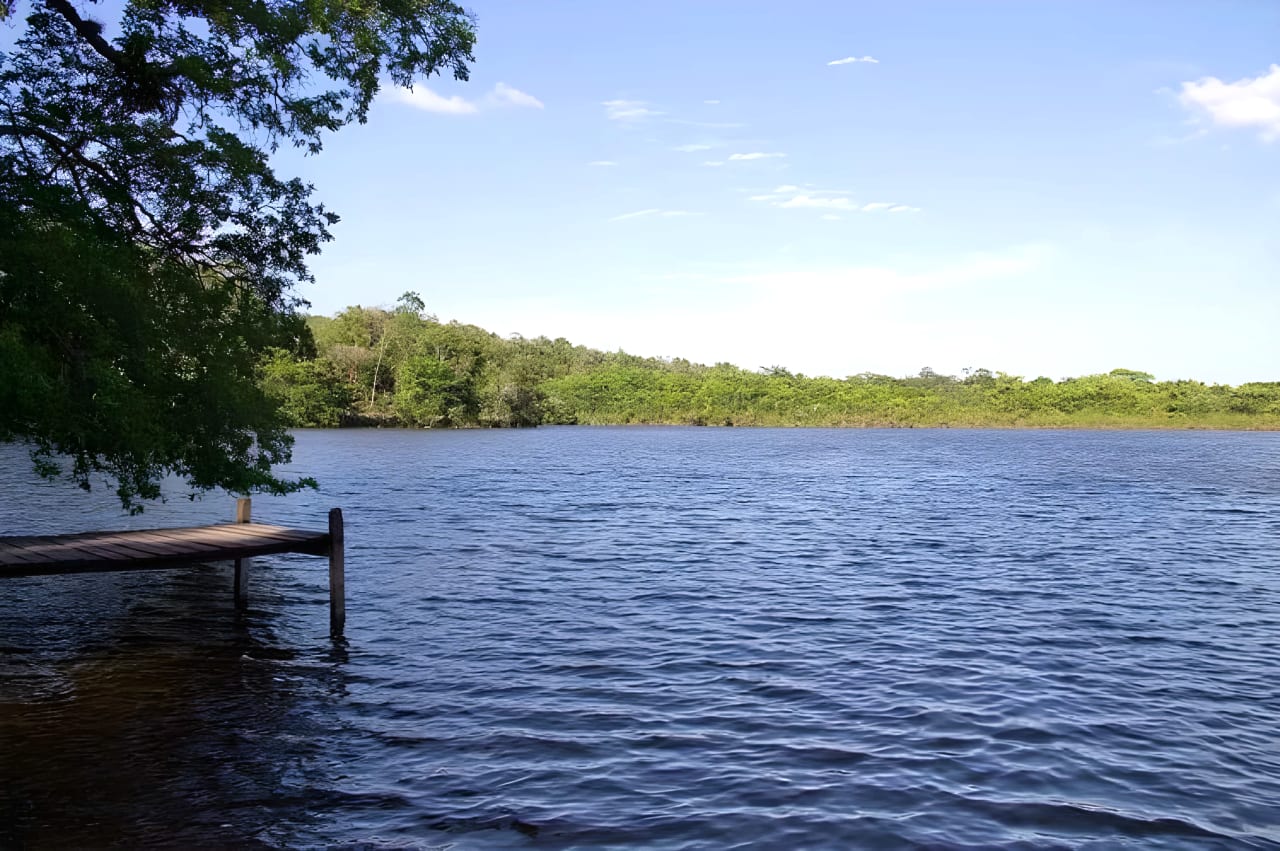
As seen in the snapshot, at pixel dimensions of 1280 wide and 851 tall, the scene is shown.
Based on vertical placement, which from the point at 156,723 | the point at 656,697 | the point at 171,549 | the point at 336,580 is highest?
the point at 171,549

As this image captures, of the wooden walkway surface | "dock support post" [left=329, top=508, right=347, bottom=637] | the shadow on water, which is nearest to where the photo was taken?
the shadow on water

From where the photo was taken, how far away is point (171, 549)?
12.8 meters

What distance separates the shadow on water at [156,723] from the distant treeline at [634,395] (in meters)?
81.1

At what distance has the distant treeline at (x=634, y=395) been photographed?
121562 mm

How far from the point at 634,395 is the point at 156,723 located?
578 feet

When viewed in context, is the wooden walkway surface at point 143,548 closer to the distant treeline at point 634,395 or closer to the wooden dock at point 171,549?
the wooden dock at point 171,549

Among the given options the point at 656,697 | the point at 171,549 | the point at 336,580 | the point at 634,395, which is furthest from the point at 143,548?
the point at 634,395

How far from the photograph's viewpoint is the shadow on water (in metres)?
7.47

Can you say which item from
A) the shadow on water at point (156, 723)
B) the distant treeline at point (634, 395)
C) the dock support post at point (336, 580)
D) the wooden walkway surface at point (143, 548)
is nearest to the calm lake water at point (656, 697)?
the shadow on water at point (156, 723)

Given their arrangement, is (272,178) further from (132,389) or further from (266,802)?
(266,802)

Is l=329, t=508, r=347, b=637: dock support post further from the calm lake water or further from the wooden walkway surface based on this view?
the calm lake water

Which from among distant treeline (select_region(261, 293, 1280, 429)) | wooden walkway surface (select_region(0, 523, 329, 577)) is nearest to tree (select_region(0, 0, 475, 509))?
wooden walkway surface (select_region(0, 523, 329, 577))

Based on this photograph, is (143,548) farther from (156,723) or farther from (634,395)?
(634,395)

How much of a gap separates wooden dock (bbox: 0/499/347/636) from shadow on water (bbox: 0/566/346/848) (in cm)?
122
